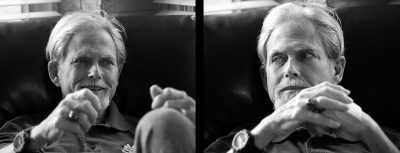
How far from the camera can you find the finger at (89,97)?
3.15 metres

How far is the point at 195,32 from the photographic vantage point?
127 inches

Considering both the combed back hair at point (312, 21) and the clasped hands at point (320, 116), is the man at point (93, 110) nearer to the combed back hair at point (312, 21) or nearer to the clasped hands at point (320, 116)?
the clasped hands at point (320, 116)

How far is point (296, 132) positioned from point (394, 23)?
2.52 ft

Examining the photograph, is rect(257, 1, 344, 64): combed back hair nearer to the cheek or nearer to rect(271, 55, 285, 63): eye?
rect(271, 55, 285, 63): eye

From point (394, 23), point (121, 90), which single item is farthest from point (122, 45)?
point (394, 23)

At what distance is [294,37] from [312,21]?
134 mm

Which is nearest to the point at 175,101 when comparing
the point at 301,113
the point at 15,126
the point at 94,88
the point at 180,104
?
the point at 180,104

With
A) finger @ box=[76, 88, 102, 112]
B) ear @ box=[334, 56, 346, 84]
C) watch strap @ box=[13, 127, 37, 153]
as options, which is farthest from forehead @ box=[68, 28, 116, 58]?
ear @ box=[334, 56, 346, 84]

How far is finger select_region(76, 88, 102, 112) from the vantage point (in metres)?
3.15

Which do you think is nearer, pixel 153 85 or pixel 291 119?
pixel 291 119

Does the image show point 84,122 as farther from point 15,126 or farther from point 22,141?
point 15,126

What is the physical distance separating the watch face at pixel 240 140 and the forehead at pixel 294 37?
46 centimetres

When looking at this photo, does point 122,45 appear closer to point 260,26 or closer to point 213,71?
point 213,71

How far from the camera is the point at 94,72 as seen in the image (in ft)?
10.5
